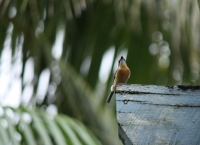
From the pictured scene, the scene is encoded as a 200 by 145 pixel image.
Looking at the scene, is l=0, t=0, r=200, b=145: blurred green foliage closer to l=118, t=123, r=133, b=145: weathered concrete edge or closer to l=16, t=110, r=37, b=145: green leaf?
l=16, t=110, r=37, b=145: green leaf

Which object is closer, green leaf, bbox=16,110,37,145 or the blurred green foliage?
green leaf, bbox=16,110,37,145

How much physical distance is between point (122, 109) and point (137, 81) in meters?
1.96

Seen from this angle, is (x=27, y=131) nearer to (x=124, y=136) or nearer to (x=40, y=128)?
(x=40, y=128)

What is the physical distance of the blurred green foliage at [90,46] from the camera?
11.2 ft

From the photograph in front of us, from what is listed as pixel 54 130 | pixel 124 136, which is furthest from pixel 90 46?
pixel 124 136

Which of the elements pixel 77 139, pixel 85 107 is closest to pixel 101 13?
pixel 85 107

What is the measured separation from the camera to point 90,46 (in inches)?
142

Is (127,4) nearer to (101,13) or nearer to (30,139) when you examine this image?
(101,13)

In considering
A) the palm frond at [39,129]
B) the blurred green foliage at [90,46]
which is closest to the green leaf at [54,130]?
the palm frond at [39,129]

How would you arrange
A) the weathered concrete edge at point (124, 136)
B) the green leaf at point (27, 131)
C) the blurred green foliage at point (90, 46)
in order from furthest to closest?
the blurred green foliage at point (90, 46) < the green leaf at point (27, 131) < the weathered concrete edge at point (124, 136)

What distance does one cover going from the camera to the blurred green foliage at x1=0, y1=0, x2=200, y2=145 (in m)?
3.41

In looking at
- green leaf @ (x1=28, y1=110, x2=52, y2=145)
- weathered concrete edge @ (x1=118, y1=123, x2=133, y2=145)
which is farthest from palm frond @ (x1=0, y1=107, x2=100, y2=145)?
weathered concrete edge @ (x1=118, y1=123, x2=133, y2=145)

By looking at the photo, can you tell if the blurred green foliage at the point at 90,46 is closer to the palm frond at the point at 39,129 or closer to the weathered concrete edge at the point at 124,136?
the palm frond at the point at 39,129

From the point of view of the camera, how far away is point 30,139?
2.24m
